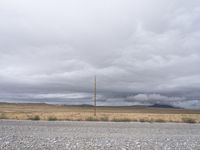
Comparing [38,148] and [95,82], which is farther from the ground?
[95,82]

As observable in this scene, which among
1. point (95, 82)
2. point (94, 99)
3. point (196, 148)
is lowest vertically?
point (196, 148)

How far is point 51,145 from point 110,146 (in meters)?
2.69

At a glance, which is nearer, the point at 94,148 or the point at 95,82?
the point at 94,148

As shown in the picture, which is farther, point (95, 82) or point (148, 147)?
point (95, 82)

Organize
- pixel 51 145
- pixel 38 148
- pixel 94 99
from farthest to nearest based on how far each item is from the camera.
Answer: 1. pixel 94 99
2. pixel 51 145
3. pixel 38 148

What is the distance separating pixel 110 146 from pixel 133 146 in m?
1.07

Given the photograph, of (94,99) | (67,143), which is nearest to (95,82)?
(94,99)

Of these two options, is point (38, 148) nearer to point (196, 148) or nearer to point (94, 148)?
point (94, 148)

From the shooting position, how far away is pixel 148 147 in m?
12.7

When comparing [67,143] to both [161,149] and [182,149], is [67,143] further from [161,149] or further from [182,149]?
[182,149]

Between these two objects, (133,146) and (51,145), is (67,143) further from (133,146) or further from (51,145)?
(133,146)

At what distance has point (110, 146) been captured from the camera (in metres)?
12.7

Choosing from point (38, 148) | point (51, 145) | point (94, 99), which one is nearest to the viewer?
point (38, 148)

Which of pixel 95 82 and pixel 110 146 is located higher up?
pixel 95 82
